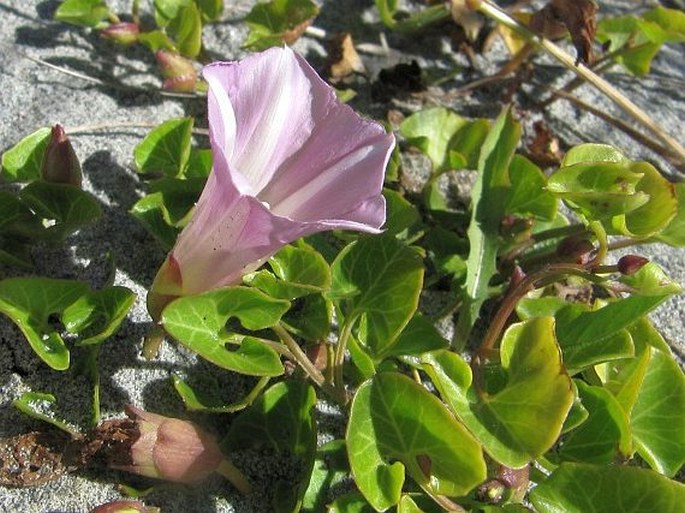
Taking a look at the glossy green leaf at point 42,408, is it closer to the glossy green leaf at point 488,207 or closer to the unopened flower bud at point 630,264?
the glossy green leaf at point 488,207

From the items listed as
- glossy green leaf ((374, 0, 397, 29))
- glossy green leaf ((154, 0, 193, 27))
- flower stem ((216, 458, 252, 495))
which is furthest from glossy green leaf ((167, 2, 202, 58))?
flower stem ((216, 458, 252, 495))

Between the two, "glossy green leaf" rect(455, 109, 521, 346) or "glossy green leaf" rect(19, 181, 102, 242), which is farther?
"glossy green leaf" rect(455, 109, 521, 346)

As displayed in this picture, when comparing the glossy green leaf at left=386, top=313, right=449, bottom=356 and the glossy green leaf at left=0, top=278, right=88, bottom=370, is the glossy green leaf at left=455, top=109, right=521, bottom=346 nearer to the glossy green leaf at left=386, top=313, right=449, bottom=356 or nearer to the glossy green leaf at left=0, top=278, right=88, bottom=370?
the glossy green leaf at left=386, top=313, right=449, bottom=356

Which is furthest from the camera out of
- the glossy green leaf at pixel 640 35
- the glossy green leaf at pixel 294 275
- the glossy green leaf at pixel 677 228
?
the glossy green leaf at pixel 640 35

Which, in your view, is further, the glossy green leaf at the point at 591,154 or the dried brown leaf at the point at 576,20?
the dried brown leaf at the point at 576,20

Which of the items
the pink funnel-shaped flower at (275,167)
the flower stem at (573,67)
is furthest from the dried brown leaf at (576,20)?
the pink funnel-shaped flower at (275,167)
